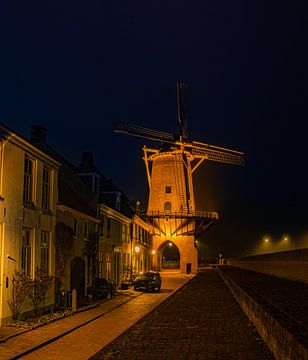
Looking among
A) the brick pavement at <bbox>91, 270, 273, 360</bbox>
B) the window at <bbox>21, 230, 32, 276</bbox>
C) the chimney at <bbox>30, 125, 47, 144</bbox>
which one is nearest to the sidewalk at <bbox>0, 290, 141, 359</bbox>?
the brick pavement at <bbox>91, 270, 273, 360</bbox>

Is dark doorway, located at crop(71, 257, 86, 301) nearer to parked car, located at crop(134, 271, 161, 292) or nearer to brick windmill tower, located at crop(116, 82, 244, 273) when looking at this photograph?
parked car, located at crop(134, 271, 161, 292)

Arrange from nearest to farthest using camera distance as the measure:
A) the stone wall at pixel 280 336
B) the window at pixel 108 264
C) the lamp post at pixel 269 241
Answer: the stone wall at pixel 280 336, the window at pixel 108 264, the lamp post at pixel 269 241

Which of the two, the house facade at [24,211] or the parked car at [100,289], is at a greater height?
the house facade at [24,211]

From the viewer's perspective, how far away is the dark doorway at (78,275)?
2708 cm

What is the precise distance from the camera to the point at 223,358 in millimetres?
11859

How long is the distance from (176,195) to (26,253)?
46684 millimetres

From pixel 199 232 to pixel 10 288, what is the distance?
53.1 m

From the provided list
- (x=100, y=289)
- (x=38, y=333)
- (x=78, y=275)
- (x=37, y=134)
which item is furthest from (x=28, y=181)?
(x=37, y=134)

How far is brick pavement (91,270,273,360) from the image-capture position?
1240 centimetres

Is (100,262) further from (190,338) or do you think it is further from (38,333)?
(190,338)

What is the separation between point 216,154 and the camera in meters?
70.1

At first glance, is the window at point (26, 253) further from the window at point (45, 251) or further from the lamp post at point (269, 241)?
the lamp post at point (269, 241)

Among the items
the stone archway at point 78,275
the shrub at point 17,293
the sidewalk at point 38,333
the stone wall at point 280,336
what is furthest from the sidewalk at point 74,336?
the stone wall at point 280,336

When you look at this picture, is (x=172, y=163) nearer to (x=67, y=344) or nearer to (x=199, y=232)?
(x=199, y=232)
